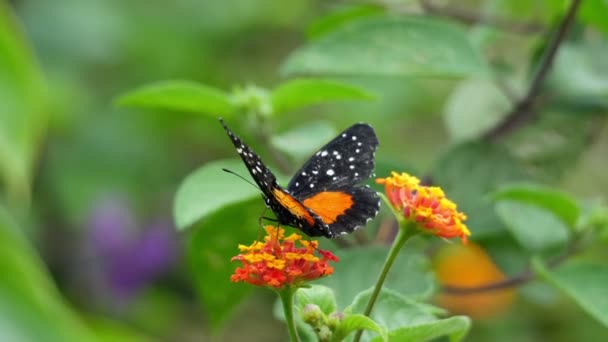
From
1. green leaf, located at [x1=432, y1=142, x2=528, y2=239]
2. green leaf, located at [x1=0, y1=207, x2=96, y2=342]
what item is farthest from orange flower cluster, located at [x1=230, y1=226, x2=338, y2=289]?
green leaf, located at [x1=432, y1=142, x2=528, y2=239]

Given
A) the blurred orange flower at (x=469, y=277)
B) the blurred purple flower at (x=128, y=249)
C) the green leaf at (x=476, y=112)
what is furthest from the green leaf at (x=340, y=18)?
the blurred purple flower at (x=128, y=249)

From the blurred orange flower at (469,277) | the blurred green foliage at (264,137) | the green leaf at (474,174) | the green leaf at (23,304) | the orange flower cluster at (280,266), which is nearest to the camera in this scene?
the green leaf at (23,304)

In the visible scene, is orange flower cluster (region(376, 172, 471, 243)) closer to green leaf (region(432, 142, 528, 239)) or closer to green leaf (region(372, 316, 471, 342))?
green leaf (region(372, 316, 471, 342))

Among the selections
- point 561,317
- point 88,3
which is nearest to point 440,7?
point 561,317

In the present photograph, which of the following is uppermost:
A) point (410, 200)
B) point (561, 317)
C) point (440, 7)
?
point (440, 7)

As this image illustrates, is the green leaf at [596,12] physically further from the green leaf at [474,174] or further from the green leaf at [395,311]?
the green leaf at [395,311]

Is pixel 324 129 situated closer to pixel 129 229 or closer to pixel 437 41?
pixel 437 41

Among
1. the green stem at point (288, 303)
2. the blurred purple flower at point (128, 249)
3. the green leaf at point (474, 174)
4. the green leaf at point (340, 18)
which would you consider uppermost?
the blurred purple flower at point (128, 249)
